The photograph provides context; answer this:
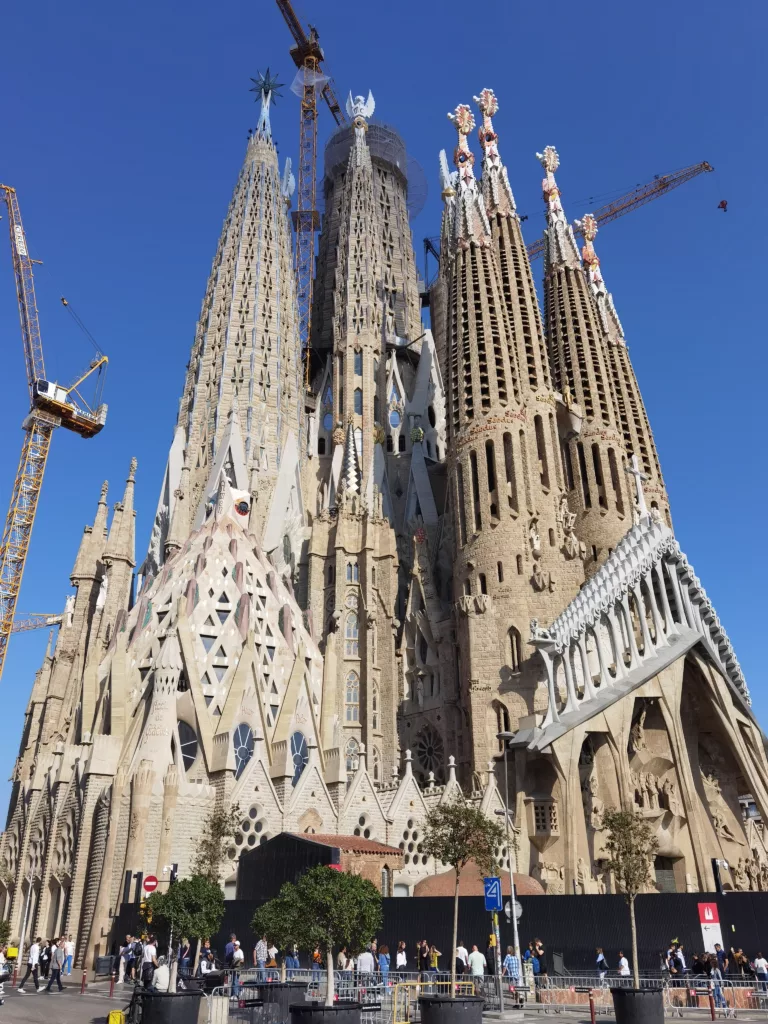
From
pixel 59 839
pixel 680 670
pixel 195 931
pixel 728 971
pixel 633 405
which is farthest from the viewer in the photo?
pixel 633 405

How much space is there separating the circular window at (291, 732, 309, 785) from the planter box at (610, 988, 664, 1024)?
86.3 feet

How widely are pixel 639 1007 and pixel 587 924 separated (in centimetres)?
1042

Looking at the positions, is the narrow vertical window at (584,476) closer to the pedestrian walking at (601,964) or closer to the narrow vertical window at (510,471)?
the narrow vertical window at (510,471)

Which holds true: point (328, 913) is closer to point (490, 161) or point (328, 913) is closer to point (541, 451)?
point (541, 451)

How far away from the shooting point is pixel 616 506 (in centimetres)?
5269

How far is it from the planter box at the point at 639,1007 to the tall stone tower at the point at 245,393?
37938 mm

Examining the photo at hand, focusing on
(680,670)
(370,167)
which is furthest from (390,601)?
(370,167)

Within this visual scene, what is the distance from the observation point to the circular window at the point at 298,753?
37.3 metres

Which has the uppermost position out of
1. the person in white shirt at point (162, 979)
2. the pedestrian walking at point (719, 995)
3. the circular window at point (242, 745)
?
the circular window at point (242, 745)

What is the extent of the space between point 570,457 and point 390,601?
16.4m

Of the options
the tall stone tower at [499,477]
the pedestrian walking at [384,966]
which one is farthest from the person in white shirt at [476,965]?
the tall stone tower at [499,477]

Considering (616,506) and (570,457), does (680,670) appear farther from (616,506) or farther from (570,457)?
(570,457)

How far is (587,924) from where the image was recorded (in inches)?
846

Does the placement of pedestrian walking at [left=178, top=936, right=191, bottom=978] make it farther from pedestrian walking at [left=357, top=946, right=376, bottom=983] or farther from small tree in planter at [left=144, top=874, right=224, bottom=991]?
pedestrian walking at [left=357, top=946, right=376, bottom=983]
